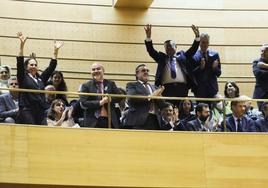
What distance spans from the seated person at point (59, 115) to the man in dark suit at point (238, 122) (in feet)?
6.23

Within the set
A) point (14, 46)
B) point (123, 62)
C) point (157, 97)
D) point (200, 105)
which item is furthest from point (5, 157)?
point (123, 62)

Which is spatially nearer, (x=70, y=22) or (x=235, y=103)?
(x=235, y=103)

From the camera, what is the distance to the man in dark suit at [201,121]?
8555 mm

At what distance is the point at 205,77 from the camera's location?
9.30 m

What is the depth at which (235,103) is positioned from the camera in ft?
28.4

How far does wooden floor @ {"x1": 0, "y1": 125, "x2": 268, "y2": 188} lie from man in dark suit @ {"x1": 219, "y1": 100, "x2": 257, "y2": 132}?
0.11 metres

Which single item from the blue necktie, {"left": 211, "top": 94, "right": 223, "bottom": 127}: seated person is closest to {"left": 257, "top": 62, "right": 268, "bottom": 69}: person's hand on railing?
{"left": 211, "top": 94, "right": 223, "bottom": 127}: seated person

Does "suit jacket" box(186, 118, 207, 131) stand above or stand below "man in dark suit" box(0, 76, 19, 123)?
below

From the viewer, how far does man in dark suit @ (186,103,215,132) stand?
8555 millimetres

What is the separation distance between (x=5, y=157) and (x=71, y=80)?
3.53 metres

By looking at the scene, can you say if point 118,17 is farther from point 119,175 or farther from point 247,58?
point 119,175

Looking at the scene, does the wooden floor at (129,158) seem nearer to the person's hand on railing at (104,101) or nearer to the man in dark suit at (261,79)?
the person's hand on railing at (104,101)

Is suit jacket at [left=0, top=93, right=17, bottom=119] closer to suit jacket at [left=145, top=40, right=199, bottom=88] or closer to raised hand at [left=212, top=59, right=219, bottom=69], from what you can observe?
suit jacket at [left=145, top=40, right=199, bottom=88]

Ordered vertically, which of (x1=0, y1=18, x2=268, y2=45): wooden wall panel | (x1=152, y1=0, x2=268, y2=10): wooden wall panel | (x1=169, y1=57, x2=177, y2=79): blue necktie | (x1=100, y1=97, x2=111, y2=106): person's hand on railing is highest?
(x1=152, y1=0, x2=268, y2=10): wooden wall panel
